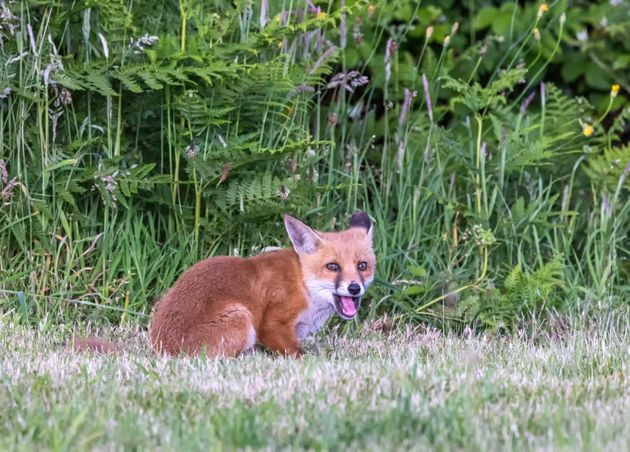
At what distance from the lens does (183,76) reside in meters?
6.89

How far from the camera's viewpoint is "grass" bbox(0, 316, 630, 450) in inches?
157

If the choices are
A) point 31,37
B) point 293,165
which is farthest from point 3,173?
point 293,165

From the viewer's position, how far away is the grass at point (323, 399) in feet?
13.1

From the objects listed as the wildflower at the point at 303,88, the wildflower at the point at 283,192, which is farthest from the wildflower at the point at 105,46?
the wildflower at the point at 283,192

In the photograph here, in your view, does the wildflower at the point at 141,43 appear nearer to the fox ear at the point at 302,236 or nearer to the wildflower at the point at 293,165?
the wildflower at the point at 293,165

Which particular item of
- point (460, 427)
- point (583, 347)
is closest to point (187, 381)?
point (460, 427)

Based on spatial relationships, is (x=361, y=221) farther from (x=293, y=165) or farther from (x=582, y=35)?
(x=582, y=35)

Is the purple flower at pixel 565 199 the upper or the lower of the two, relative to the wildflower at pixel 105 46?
lower

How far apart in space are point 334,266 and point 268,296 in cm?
45

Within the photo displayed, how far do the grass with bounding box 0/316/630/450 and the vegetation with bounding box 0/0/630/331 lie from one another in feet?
3.85

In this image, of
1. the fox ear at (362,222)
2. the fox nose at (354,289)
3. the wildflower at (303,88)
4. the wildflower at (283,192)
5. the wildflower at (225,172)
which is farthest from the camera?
the wildflower at (303,88)

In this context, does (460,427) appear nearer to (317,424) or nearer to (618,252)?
(317,424)

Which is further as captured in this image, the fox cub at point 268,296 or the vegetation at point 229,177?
the vegetation at point 229,177

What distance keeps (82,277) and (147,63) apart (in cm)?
157
